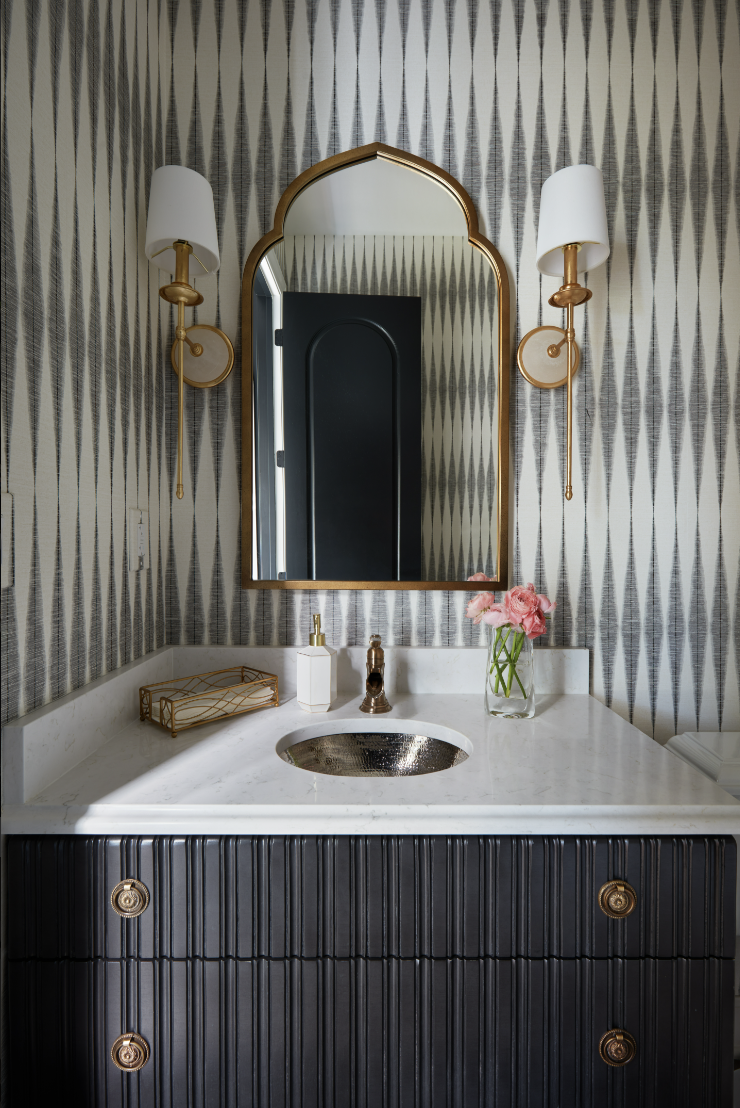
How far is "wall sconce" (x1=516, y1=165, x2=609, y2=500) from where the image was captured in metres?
1.30

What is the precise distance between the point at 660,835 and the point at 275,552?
100 cm

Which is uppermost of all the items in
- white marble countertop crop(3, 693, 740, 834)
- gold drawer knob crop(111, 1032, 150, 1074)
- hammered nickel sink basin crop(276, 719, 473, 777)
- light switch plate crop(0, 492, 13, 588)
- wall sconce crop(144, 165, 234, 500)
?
wall sconce crop(144, 165, 234, 500)

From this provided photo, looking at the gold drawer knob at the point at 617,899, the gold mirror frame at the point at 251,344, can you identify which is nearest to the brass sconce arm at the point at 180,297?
the gold mirror frame at the point at 251,344

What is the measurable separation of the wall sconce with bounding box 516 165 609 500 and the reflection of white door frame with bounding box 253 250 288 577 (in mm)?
605

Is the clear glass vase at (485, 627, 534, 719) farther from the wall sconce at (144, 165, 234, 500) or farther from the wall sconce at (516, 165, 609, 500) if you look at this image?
the wall sconce at (144, 165, 234, 500)

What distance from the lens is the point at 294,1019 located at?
0.85 m

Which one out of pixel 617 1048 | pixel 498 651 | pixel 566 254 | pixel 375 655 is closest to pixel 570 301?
pixel 566 254

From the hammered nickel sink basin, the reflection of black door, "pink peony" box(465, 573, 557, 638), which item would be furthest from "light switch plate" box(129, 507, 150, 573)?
"pink peony" box(465, 573, 557, 638)

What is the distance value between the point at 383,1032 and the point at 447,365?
133cm

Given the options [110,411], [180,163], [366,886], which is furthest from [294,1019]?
[180,163]

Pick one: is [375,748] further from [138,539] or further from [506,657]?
[138,539]

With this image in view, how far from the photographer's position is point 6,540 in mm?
847

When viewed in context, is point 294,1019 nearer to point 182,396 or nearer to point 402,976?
point 402,976

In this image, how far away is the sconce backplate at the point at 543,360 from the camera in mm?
1457
